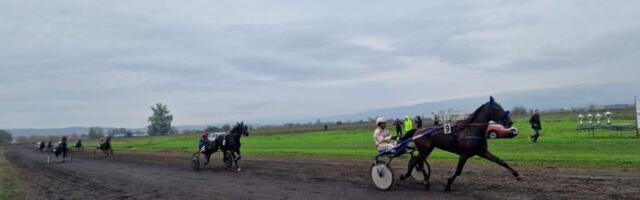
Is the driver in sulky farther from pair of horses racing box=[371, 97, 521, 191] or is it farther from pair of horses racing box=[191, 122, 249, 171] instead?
pair of horses racing box=[191, 122, 249, 171]

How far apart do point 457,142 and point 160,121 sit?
15335cm

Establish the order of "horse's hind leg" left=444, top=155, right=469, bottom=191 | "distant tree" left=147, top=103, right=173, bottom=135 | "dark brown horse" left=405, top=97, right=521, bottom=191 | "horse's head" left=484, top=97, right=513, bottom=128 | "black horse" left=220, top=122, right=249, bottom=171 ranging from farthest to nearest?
"distant tree" left=147, top=103, right=173, bottom=135 → "black horse" left=220, top=122, right=249, bottom=171 → "horse's hind leg" left=444, top=155, right=469, bottom=191 → "dark brown horse" left=405, top=97, right=521, bottom=191 → "horse's head" left=484, top=97, right=513, bottom=128

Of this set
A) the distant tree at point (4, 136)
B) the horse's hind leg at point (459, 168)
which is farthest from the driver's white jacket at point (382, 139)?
the distant tree at point (4, 136)

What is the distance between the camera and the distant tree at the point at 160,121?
154 meters

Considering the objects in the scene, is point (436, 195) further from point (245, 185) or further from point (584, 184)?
point (245, 185)

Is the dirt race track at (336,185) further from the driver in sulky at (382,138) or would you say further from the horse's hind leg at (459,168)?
the driver in sulky at (382,138)

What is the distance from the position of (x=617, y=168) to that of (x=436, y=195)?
23.0 feet

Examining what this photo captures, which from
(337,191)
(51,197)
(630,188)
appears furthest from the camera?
(51,197)

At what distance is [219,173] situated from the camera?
1948 centimetres

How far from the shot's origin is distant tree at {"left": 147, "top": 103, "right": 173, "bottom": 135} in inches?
6063

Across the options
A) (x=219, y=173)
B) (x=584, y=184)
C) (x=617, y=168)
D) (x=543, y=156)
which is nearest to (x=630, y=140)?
(x=543, y=156)

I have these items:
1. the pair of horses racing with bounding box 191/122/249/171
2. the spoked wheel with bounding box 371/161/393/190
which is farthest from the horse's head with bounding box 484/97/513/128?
the pair of horses racing with bounding box 191/122/249/171

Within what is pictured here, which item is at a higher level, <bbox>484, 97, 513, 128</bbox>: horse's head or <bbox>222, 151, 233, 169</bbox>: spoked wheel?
<bbox>484, 97, 513, 128</bbox>: horse's head

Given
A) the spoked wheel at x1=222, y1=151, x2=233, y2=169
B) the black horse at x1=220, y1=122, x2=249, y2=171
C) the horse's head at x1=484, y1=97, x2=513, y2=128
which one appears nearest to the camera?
the horse's head at x1=484, y1=97, x2=513, y2=128
